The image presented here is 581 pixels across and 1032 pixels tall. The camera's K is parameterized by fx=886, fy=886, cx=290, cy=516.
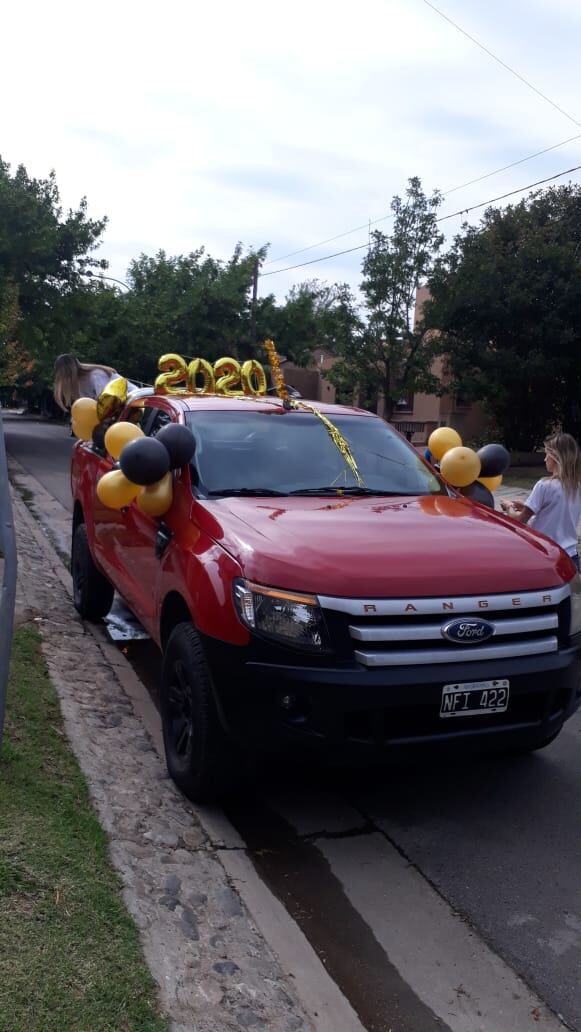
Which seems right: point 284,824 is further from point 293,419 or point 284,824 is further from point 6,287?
point 6,287

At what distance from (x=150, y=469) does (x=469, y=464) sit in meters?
1.93

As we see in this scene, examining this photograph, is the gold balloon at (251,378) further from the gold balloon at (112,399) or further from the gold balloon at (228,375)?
the gold balloon at (112,399)

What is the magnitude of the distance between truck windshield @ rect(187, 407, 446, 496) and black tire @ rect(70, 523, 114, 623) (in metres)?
1.95

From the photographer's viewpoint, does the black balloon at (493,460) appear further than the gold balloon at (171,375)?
No

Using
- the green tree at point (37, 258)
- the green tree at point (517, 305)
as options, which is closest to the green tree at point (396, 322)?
the green tree at point (517, 305)

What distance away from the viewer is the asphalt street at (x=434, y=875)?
285cm

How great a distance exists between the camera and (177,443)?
4.39 m

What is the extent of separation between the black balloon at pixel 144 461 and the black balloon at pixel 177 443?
83mm

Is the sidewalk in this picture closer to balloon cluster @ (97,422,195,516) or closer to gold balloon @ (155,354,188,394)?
balloon cluster @ (97,422,195,516)

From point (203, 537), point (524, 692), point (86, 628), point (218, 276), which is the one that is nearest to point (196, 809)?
point (203, 537)

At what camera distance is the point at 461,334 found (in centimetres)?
2502

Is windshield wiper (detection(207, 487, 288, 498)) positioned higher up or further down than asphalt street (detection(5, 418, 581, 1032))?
higher up

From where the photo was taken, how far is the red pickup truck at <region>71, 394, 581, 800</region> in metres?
3.31

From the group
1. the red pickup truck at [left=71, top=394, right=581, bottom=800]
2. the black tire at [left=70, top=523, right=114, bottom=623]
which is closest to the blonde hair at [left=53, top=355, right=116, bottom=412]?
the black tire at [left=70, top=523, right=114, bottom=623]
